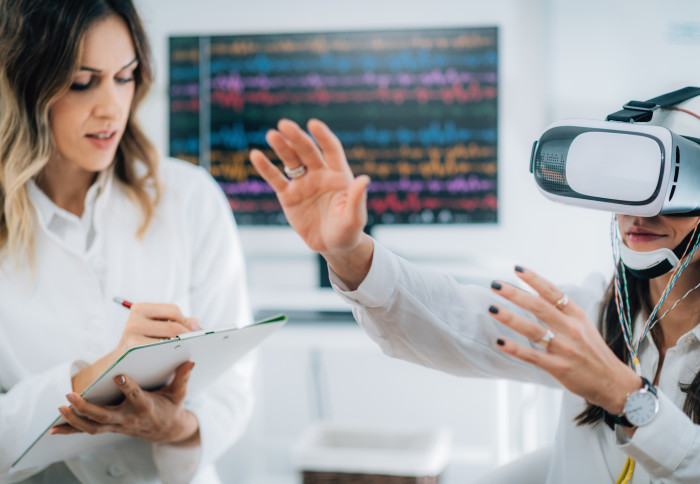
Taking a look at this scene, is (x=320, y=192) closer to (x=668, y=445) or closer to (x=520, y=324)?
(x=520, y=324)

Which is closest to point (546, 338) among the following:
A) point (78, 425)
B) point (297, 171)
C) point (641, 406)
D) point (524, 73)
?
point (641, 406)

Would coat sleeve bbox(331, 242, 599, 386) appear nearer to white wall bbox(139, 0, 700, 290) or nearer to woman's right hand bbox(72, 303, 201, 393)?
woman's right hand bbox(72, 303, 201, 393)

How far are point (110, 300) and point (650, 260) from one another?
3.06ft

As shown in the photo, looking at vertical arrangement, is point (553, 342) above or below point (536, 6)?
below

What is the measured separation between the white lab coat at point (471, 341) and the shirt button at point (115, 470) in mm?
550

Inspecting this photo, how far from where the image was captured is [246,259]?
9.30 ft

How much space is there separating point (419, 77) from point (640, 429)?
2.12 metres

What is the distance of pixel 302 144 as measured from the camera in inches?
32.2

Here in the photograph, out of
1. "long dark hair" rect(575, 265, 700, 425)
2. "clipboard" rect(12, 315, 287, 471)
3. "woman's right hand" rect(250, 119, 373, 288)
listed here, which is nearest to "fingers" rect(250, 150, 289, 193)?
"woman's right hand" rect(250, 119, 373, 288)

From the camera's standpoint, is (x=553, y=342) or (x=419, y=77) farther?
(x=419, y=77)

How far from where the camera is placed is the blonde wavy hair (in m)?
1.15

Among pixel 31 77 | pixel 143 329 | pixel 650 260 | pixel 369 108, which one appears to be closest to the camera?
pixel 650 260

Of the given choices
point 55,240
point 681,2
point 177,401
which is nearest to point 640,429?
point 177,401

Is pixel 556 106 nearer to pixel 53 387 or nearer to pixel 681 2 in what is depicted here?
pixel 681 2
